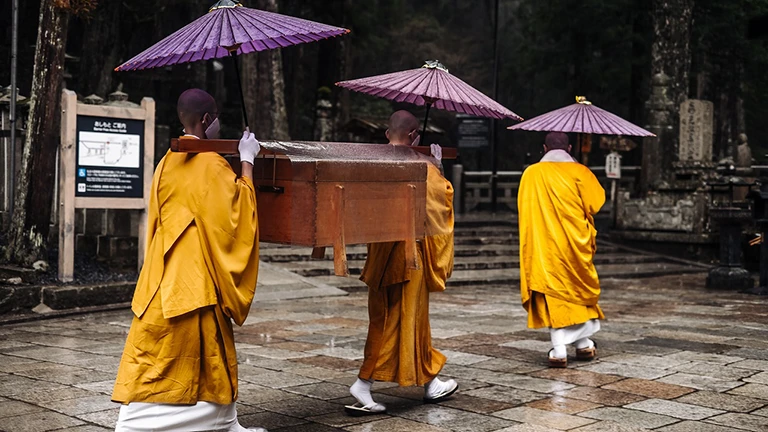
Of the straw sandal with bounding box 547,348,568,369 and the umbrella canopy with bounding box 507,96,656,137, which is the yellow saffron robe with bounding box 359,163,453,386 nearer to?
the straw sandal with bounding box 547,348,568,369

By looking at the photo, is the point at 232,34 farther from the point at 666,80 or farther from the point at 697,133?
the point at 666,80

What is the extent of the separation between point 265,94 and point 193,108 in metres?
13.4

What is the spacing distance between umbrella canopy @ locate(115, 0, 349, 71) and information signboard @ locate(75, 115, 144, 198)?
5.59 meters

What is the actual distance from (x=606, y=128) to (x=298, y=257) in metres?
7.06

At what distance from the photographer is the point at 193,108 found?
464 cm

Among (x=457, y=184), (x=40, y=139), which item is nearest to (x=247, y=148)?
(x=40, y=139)

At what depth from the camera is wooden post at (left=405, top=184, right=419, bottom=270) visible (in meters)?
5.11

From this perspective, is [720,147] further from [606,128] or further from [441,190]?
[441,190]

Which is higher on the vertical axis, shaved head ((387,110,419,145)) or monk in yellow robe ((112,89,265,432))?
shaved head ((387,110,419,145))

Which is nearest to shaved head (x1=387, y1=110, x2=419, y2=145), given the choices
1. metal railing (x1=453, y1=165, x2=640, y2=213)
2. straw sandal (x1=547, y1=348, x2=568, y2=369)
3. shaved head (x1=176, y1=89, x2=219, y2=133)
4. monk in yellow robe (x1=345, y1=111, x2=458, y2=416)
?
monk in yellow robe (x1=345, y1=111, x2=458, y2=416)

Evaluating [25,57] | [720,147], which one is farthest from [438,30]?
[25,57]

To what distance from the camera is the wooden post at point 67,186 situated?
10.0 meters

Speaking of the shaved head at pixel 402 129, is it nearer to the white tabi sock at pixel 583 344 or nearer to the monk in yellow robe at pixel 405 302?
the monk in yellow robe at pixel 405 302

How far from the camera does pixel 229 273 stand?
4.45 metres
